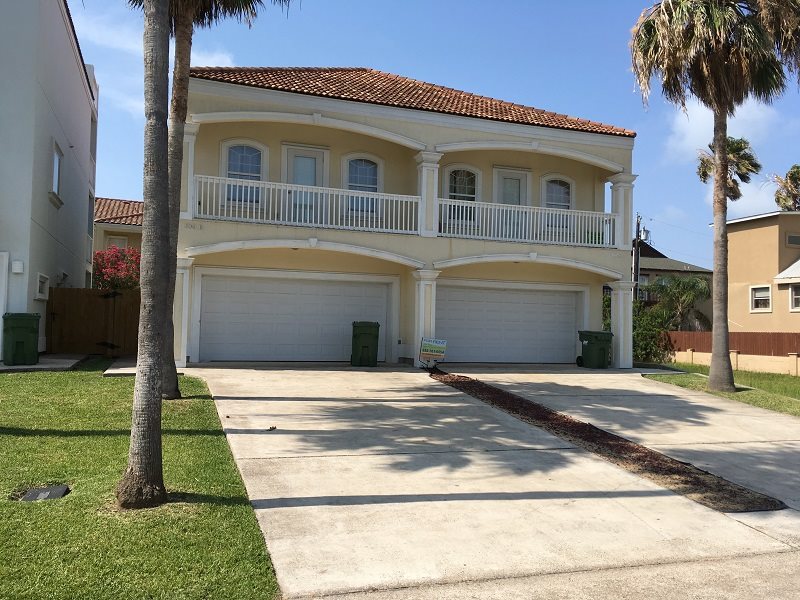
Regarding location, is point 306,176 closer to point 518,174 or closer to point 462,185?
point 462,185

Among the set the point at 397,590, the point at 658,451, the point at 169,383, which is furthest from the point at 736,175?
the point at 397,590

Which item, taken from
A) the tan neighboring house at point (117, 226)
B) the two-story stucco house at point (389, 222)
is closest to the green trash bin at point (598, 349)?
the two-story stucco house at point (389, 222)

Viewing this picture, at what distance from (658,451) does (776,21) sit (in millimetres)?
10160

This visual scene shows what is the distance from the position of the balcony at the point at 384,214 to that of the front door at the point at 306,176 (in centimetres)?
3

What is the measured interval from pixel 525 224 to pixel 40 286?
1203 centimetres

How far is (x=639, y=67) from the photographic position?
47.8ft

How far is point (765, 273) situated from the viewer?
2656 cm

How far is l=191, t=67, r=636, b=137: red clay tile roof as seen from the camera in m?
15.5

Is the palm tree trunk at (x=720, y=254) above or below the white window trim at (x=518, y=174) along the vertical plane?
below

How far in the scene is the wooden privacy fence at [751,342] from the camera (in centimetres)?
2142

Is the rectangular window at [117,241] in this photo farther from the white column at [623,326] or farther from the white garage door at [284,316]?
the white column at [623,326]

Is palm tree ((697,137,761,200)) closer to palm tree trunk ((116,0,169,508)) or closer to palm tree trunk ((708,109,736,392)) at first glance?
palm tree trunk ((708,109,736,392))

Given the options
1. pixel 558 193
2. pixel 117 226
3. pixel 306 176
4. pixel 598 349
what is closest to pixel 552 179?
pixel 558 193

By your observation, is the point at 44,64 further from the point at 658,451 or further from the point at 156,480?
the point at 658,451
